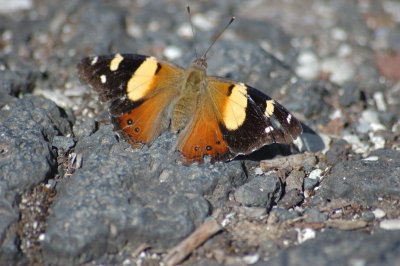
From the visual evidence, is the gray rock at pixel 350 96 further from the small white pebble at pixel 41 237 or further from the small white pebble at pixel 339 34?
the small white pebble at pixel 41 237

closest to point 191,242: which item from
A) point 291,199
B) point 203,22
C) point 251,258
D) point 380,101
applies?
point 251,258

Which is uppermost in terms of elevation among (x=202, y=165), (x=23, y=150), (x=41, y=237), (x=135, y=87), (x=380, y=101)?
(x=135, y=87)

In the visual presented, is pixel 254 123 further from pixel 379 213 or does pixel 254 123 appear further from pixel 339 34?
pixel 339 34

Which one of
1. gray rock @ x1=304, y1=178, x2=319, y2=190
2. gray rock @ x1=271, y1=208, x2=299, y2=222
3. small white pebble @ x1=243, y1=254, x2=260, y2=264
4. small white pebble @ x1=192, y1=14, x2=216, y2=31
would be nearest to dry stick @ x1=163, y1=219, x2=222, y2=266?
small white pebble @ x1=243, y1=254, x2=260, y2=264

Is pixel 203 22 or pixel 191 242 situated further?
pixel 203 22

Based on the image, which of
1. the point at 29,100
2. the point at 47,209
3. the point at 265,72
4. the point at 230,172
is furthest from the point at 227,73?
the point at 47,209

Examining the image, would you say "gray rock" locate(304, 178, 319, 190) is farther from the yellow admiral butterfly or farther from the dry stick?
the dry stick

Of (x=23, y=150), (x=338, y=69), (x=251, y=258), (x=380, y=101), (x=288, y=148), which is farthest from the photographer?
(x=338, y=69)

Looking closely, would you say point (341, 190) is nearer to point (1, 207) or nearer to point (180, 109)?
point (180, 109)
